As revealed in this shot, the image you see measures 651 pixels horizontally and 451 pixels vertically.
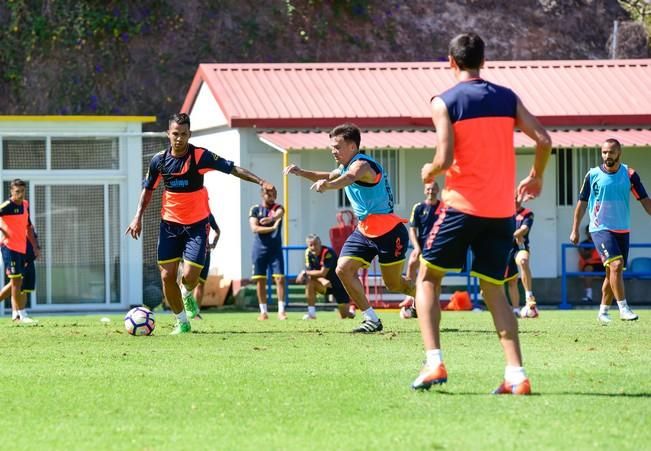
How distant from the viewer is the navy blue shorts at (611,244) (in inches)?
670

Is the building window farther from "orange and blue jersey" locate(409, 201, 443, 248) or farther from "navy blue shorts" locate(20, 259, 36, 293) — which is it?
"navy blue shorts" locate(20, 259, 36, 293)

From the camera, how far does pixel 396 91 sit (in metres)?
29.0

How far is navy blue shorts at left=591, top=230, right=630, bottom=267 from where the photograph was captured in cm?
1702

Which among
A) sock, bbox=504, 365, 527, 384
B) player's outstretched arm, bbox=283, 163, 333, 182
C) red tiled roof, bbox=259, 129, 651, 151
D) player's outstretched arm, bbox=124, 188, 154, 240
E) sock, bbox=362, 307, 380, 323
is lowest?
sock, bbox=504, 365, 527, 384

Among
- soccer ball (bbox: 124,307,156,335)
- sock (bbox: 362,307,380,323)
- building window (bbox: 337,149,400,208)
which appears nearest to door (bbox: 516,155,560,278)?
building window (bbox: 337,149,400,208)

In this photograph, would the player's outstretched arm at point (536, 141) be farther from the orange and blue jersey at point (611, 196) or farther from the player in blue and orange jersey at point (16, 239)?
the player in blue and orange jersey at point (16, 239)

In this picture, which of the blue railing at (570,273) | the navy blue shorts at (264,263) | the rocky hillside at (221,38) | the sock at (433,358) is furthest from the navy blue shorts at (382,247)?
the rocky hillside at (221,38)

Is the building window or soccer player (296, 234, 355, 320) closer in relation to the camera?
soccer player (296, 234, 355, 320)

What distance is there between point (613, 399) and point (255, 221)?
1350 cm

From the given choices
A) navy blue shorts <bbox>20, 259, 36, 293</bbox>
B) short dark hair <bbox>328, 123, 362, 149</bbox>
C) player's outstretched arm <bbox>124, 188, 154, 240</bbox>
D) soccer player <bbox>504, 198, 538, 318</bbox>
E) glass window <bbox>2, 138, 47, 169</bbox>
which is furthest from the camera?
glass window <bbox>2, 138, 47, 169</bbox>

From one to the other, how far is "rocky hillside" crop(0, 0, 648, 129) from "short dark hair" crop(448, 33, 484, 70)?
28.5 m

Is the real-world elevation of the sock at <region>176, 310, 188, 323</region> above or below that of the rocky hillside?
below

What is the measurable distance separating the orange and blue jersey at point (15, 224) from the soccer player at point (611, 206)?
789 centimetres

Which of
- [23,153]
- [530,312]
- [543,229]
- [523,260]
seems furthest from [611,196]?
[23,153]
